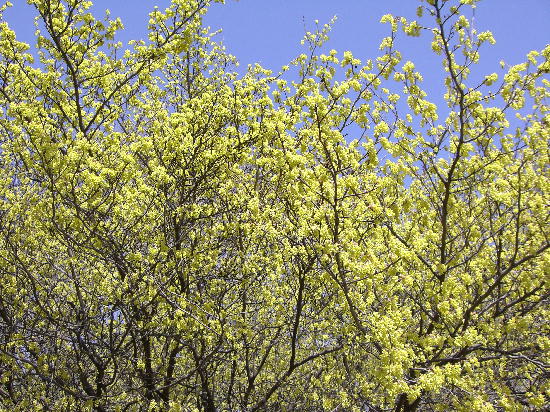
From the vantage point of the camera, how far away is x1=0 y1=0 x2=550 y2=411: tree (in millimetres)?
5871

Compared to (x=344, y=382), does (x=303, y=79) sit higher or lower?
higher

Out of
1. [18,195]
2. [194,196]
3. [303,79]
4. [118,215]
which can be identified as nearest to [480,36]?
[303,79]

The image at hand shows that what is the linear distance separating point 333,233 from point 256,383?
13.6 ft

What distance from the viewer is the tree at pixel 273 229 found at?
5.87 metres

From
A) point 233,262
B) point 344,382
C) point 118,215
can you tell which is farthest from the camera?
point 344,382

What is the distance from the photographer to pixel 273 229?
5812 mm

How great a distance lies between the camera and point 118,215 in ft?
20.6

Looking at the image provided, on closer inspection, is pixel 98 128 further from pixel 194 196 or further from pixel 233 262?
pixel 233 262

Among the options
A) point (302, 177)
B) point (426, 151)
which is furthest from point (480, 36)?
point (302, 177)

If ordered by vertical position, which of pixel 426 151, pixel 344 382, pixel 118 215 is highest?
pixel 426 151

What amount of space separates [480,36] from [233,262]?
4.36 metres

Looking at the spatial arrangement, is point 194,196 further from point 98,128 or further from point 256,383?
point 256,383

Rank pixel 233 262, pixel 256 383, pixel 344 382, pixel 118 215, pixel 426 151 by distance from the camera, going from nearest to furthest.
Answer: pixel 118 215 < pixel 426 151 < pixel 233 262 < pixel 344 382 < pixel 256 383

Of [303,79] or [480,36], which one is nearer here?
[480,36]
